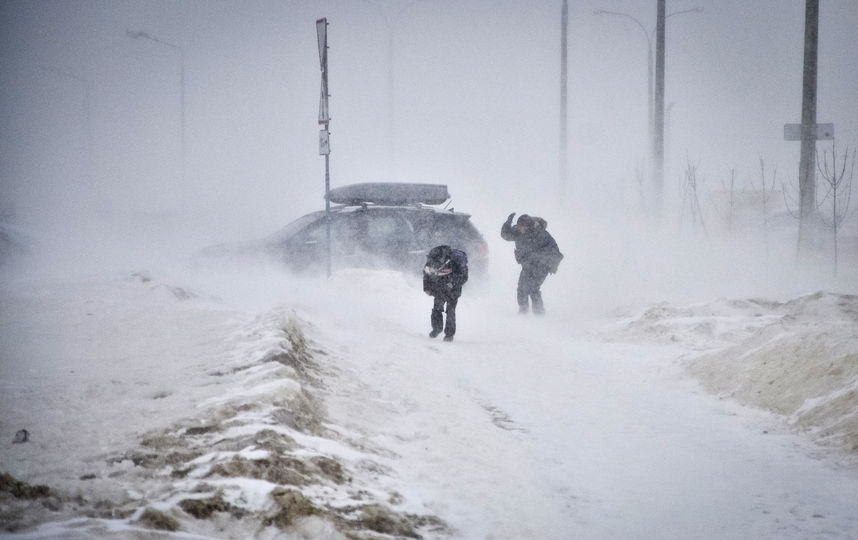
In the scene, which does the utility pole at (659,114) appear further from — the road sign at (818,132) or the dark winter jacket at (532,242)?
the dark winter jacket at (532,242)

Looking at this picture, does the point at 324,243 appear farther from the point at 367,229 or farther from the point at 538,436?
the point at 538,436

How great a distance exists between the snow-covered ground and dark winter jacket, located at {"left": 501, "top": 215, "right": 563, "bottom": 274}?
372cm

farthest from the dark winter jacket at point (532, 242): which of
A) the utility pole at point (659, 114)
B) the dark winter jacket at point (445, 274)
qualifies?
the utility pole at point (659, 114)

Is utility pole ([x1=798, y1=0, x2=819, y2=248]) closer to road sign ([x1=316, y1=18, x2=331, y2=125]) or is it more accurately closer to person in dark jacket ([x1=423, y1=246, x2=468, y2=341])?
person in dark jacket ([x1=423, y1=246, x2=468, y2=341])

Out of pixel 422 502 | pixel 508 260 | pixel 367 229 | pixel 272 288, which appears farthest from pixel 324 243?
pixel 422 502

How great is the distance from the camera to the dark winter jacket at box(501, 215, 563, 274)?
13.3 m

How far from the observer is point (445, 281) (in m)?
10.4

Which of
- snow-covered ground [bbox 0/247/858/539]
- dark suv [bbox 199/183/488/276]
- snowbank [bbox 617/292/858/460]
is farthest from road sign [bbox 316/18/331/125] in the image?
snowbank [bbox 617/292/858/460]

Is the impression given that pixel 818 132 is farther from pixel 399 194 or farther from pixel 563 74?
pixel 563 74

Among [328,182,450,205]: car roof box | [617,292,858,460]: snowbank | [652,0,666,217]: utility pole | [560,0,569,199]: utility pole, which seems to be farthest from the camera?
[560,0,569,199]: utility pole

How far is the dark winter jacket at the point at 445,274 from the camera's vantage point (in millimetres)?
10367

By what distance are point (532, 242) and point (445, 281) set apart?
340cm

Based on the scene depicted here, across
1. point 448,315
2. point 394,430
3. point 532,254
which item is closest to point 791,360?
point 394,430

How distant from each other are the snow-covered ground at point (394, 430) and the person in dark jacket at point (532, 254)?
371 cm
